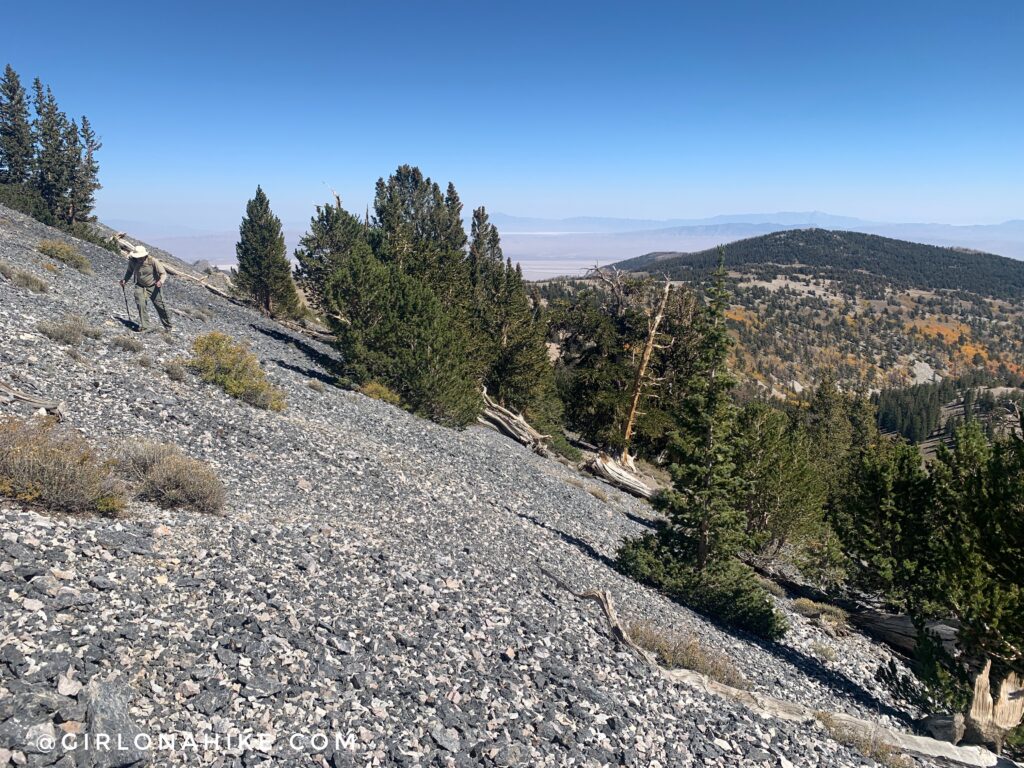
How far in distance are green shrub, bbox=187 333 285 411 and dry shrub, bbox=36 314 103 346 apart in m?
2.80

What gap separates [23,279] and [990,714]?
100 ft

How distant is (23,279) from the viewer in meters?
20.4

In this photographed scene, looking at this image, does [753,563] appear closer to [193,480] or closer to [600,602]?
[600,602]

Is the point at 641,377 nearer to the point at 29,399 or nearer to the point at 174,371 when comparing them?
the point at 174,371

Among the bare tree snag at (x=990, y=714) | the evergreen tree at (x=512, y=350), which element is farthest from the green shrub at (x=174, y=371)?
the evergreen tree at (x=512, y=350)

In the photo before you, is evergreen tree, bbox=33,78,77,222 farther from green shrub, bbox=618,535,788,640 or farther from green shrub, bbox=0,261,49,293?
green shrub, bbox=618,535,788,640

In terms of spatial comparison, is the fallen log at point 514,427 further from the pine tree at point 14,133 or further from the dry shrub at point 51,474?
the pine tree at point 14,133

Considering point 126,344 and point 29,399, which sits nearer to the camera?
point 29,399

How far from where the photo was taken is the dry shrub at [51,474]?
8141 mm

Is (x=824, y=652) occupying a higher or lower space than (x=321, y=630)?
lower

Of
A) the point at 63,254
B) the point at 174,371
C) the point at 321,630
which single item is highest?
the point at 63,254

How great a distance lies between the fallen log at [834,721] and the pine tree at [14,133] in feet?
225

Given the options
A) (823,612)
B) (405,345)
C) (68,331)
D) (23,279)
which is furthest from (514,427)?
(23,279)

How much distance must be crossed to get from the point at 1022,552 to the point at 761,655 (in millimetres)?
5499
